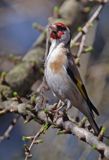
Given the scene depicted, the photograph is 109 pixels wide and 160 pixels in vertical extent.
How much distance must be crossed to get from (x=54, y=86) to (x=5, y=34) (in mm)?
3118

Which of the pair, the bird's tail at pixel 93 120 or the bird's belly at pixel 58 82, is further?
the bird's belly at pixel 58 82

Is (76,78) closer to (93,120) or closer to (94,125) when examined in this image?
(93,120)

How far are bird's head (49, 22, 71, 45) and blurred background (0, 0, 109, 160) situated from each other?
0.39 meters

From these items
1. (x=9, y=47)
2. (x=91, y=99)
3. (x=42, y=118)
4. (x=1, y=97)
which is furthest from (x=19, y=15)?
(x=42, y=118)

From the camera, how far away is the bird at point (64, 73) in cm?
370

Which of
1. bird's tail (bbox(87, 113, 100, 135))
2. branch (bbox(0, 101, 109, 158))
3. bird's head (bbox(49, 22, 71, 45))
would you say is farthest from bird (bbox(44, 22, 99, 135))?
branch (bbox(0, 101, 109, 158))

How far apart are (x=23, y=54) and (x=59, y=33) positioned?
2569 millimetres

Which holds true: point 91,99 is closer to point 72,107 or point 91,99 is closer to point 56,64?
point 72,107

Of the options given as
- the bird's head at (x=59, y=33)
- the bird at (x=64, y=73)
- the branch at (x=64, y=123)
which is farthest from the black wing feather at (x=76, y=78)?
the branch at (x=64, y=123)

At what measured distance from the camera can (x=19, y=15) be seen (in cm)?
602

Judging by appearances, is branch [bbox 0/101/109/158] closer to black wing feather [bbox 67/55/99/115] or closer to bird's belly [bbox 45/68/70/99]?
bird's belly [bbox 45/68/70/99]

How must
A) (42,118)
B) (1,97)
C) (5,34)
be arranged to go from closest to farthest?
(42,118)
(1,97)
(5,34)

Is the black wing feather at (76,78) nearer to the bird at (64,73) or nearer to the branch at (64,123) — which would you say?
the bird at (64,73)

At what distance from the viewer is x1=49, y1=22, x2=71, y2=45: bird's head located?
3.68 metres
